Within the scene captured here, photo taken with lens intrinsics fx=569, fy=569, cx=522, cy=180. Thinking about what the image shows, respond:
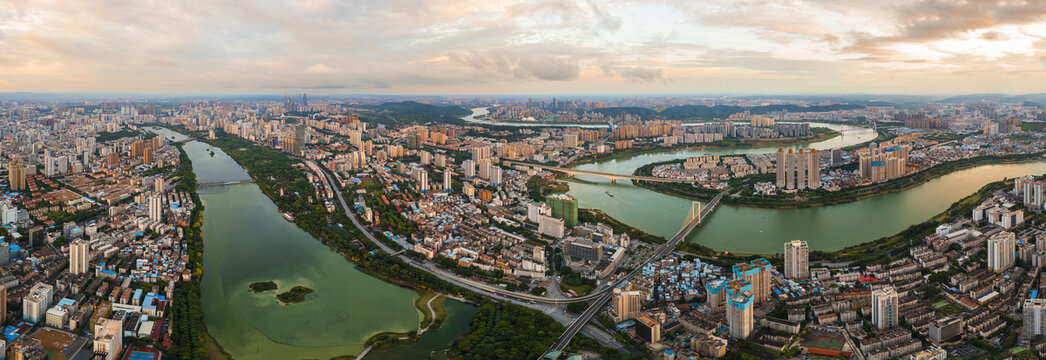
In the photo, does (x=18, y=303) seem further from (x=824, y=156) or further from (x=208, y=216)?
(x=824, y=156)

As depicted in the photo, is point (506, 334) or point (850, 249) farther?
point (850, 249)

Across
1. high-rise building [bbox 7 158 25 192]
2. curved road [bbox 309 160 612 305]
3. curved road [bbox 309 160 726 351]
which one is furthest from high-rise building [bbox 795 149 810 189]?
high-rise building [bbox 7 158 25 192]

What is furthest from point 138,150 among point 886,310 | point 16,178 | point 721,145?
point 721,145

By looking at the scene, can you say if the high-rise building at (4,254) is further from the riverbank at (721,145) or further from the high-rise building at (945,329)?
the riverbank at (721,145)

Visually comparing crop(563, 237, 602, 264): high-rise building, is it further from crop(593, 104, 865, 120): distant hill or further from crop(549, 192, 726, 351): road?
crop(593, 104, 865, 120): distant hill

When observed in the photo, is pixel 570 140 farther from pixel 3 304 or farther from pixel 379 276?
pixel 3 304

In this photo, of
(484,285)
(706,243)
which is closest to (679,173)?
(706,243)

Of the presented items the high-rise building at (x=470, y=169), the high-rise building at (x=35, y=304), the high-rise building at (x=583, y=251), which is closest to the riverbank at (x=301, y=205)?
the high-rise building at (x=583, y=251)
